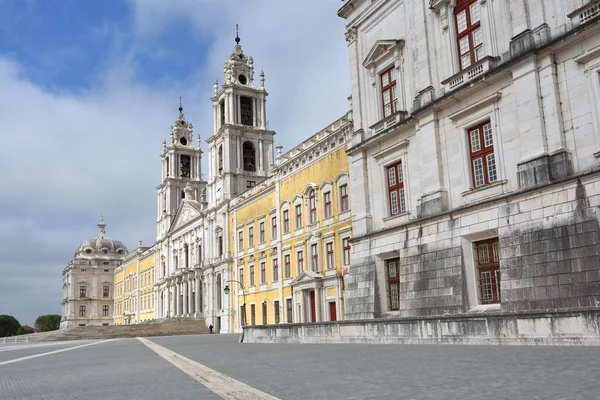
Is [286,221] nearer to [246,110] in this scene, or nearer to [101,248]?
[246,110]

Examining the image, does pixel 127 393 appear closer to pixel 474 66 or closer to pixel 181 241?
pixel 474 66

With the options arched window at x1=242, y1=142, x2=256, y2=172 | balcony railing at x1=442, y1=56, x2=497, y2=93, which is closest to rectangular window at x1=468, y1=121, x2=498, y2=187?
balcony railing at x1=442, y1=56, x2=497, y2=93

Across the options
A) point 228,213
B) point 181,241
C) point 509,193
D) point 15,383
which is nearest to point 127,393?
point 15,383

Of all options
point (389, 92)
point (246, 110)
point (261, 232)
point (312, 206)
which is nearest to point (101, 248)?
point (246, 110)

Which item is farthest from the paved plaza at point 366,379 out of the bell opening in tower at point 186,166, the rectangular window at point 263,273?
the bell opening in tower at point 186,166

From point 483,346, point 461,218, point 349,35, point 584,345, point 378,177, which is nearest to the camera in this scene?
point 584,345

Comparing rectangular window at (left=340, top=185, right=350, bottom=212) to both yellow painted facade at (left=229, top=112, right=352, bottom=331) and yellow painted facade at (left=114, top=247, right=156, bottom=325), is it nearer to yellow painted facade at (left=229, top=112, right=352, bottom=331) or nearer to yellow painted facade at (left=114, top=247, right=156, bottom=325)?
yellow painted facade at (left=229, top=112, right=352, bottom=331)

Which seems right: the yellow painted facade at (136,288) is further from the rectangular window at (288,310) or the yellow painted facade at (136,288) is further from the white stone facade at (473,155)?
the white stone facade at (473,155)

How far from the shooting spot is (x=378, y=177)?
79.1ft

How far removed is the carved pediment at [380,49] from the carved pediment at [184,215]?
1515 inches

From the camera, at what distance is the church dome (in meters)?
113

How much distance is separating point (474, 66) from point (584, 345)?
34.5ft

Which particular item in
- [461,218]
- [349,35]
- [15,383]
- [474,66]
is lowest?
[15,383]

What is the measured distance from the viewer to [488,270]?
18.3 meters
